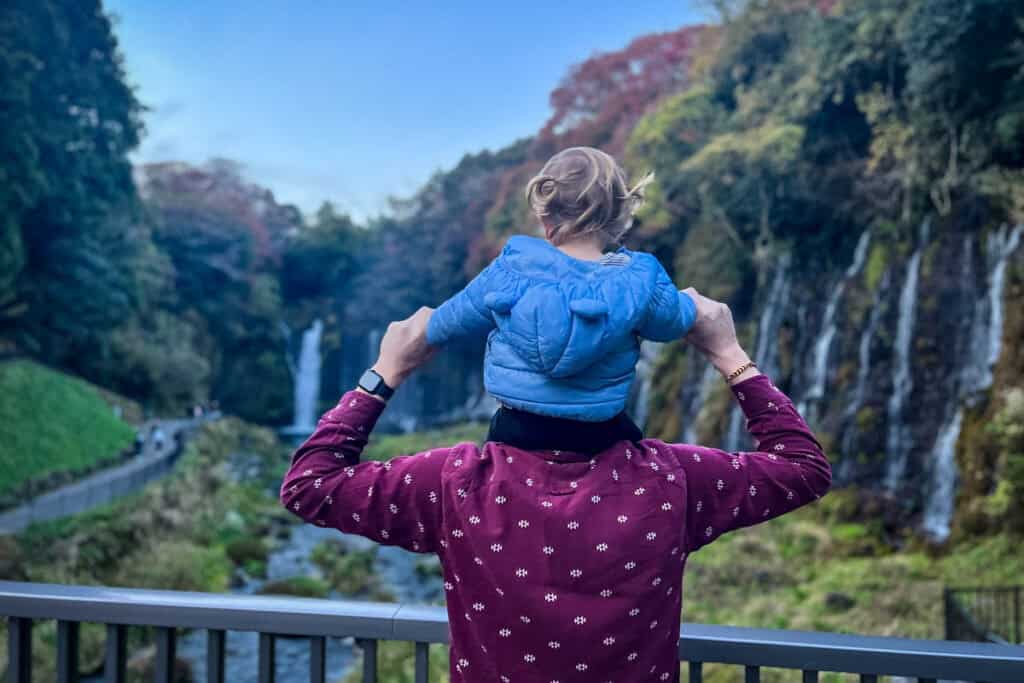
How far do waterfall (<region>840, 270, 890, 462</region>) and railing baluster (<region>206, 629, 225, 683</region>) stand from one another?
772 cm

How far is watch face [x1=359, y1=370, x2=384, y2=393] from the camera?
2.76ft

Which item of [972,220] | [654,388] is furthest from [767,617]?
[654,388]

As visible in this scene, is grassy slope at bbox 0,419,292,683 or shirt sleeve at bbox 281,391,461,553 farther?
grassy slope at bbox 0,419,292,683

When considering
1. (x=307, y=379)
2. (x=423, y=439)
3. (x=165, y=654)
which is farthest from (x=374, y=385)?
(x=307, y=379)

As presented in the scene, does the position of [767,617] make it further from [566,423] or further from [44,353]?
[44,353]

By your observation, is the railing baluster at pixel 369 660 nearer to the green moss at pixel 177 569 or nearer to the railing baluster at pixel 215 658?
the railing baluster at pixel 215 658

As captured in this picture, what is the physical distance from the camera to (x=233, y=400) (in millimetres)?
19656

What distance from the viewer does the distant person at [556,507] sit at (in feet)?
2.48

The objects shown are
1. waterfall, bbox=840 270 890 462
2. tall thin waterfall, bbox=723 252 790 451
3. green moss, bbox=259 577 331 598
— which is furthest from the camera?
tall thin waterfall, bbox=723 252 790 451

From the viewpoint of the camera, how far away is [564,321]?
71cm

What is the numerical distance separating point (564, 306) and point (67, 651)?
997 mm

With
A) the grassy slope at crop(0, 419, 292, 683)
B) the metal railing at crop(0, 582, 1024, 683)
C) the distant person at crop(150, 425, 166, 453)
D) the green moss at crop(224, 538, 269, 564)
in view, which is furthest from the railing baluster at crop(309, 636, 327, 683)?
the distant person at crop(150, 425, 166, 453)

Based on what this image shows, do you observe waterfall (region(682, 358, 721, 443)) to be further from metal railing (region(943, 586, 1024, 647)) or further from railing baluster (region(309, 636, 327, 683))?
railing baluster (region(309, 636, 327, 683))

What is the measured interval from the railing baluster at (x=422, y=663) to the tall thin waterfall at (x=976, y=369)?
21.6 ft
